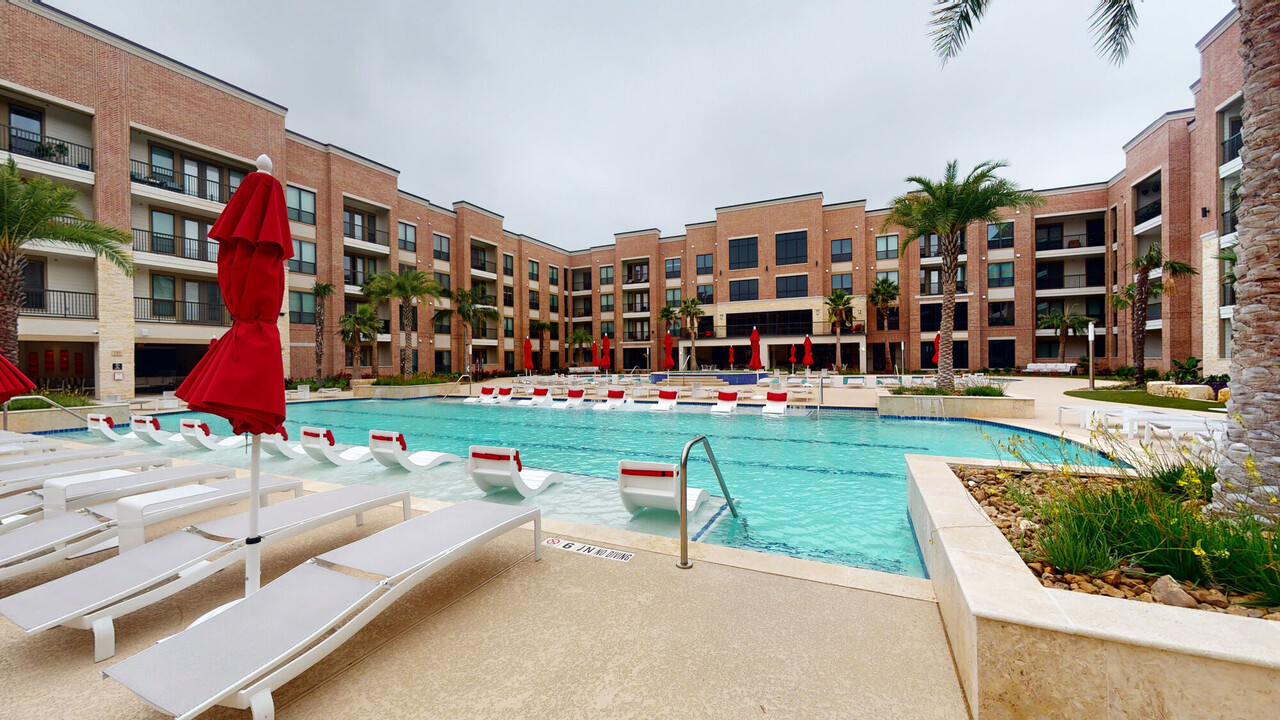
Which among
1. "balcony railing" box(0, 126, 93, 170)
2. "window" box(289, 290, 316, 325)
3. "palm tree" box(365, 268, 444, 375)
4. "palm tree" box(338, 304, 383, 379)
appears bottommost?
"palm tree" box(338, 304, 383, 379)

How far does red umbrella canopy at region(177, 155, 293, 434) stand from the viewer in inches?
109

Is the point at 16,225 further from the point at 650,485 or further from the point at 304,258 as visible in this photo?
the point at 650,485

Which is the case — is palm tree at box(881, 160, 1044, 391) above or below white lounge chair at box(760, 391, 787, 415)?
above

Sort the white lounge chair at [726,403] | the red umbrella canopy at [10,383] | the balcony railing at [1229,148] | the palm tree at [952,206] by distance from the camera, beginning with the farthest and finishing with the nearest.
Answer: the balcony railing at [1229,148], the white lounge chair at [726,403], the palm tree at [952,206], the red umbrella canopy at [10,383]

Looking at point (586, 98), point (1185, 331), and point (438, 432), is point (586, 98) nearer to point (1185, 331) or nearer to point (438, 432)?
point (438, 432)

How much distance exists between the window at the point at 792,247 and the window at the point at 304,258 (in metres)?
34.3

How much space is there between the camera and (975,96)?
1341cm

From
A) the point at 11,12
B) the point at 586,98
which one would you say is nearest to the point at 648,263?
the point at 586,98

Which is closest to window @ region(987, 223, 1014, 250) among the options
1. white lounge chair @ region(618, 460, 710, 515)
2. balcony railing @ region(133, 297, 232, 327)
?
white lounge chair @ region(618, 460, 710, 515)

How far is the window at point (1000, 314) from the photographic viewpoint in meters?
38.2

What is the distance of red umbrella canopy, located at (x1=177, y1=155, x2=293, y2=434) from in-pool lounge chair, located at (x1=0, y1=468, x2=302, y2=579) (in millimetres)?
1787

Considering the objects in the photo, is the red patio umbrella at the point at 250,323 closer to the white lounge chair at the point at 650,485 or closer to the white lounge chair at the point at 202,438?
the white lounge chair at the point at 650,485

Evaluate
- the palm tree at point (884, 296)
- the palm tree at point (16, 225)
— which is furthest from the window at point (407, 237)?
the palm tree at point (884, 296)

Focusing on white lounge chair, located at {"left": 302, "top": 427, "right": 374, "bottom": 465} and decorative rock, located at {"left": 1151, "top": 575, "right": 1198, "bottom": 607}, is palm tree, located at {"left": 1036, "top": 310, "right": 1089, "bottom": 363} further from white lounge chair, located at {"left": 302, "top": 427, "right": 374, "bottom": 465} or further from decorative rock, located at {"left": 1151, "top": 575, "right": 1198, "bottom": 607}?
white lounge chair, located at {"left": 302, "top": 427, "right": 374, "bottom": 465}
